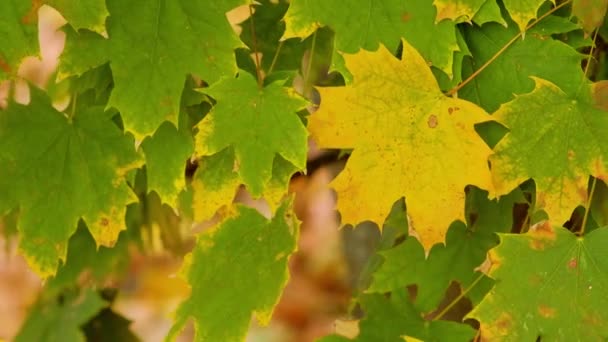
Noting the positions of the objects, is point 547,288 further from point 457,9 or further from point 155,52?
point 155,52

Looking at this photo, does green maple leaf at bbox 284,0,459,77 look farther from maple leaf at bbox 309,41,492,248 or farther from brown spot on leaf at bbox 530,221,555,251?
brown spot on leaf at bbox 530,221,555,251

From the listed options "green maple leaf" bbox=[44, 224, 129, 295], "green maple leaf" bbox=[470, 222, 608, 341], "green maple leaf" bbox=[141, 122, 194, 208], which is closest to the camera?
"green maple leaf" bbox=[470, 222, 608, 341]

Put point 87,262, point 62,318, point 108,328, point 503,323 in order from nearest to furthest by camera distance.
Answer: point 503,323 < point 87,262 < point 62,318 < point 108,328

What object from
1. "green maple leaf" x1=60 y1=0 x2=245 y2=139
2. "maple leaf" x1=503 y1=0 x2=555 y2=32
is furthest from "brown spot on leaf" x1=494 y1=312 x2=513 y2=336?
"green maple leaf" x1=60 y1=0 x2=245 y2=139

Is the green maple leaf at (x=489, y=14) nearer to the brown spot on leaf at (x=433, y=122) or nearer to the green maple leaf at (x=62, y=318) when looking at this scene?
the brown spot on leaf at (x=433, y=122)

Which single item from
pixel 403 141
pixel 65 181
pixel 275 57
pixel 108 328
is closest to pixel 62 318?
pixel 108 328

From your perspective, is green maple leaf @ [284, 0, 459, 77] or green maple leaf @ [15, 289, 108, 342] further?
green maple leaf @ [15, 289, 108, 342]

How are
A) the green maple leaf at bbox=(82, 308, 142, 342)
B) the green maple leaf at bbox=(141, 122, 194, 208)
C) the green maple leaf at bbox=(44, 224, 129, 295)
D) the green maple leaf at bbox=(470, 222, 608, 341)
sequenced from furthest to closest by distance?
the green maple leaf at bbox=(82, 308, 142, 342), the green maple leaf at bbox=(44, 224, 129, 295), the green maple leaf at bbox=(141, 122, 194, 208), the green maple leaf at bbox=(470, 222, 608, 341)

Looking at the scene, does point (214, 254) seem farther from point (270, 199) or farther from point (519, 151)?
point (519, 151)
